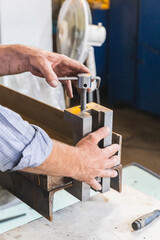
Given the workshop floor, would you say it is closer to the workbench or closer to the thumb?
the workbench

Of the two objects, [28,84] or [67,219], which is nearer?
[67,219]

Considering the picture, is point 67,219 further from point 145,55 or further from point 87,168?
point 145,55

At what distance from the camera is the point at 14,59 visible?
120cm

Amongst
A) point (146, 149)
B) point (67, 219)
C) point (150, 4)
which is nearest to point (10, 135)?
point (67, 219)

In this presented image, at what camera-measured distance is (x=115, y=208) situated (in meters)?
1.10

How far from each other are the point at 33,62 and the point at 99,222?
0.56 m

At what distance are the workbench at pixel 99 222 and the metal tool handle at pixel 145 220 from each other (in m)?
0.01

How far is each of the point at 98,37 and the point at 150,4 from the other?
1766 mm

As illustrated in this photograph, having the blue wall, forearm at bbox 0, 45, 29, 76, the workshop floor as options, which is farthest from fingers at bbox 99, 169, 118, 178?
the blue wall

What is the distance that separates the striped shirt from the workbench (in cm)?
30

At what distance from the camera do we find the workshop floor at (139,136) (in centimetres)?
299

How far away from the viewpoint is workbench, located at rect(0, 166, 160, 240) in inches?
38.2

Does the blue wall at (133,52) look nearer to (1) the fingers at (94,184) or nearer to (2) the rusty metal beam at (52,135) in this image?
(2) the rusty metal beam at (52,135)

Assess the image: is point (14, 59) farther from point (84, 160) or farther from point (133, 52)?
point (133, 52)
